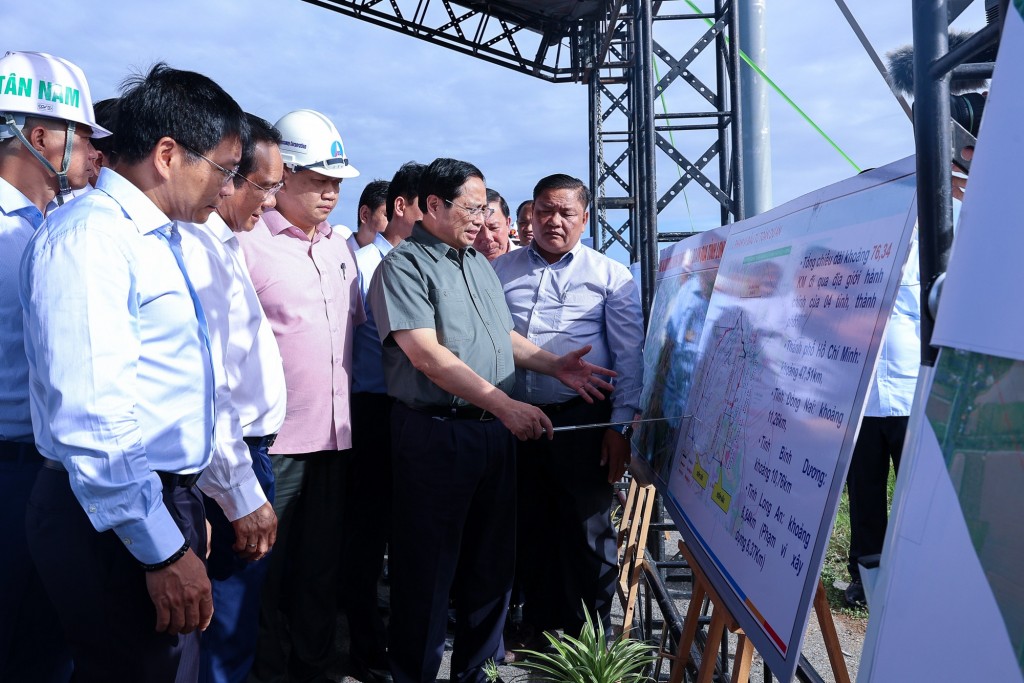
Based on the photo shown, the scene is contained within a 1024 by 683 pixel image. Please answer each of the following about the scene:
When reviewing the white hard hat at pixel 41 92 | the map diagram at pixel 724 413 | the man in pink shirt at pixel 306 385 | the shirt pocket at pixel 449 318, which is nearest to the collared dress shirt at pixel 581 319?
the shirt pocket at pixel 449 318

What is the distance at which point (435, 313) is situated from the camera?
274 cm

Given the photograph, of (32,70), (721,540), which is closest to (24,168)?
(32,70)

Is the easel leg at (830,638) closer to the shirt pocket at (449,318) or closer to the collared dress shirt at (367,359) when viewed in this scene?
the shirt pocket at (449,318)

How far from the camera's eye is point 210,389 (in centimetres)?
165

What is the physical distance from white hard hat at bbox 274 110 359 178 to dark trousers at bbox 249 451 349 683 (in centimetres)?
100

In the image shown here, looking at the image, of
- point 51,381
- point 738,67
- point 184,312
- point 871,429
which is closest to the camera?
point 51,381

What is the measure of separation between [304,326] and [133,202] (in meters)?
1.15

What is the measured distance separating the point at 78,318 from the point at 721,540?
1317mm

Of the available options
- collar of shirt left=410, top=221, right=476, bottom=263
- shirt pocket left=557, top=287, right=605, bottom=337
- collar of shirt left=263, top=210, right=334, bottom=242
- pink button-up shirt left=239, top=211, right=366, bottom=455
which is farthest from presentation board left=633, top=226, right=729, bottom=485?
collar of shirt left=263, top=210, right=334, bottom=242

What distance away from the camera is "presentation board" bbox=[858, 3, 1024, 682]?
752mm

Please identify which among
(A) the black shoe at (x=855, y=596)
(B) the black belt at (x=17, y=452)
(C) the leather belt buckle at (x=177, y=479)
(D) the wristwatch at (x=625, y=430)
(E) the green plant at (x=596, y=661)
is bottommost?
(A) the black shoe at (x=855, y=596)

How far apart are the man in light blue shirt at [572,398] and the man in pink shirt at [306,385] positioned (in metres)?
0.81

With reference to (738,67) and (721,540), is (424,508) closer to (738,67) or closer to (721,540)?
(721,540)

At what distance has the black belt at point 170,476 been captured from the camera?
4.78 ft
